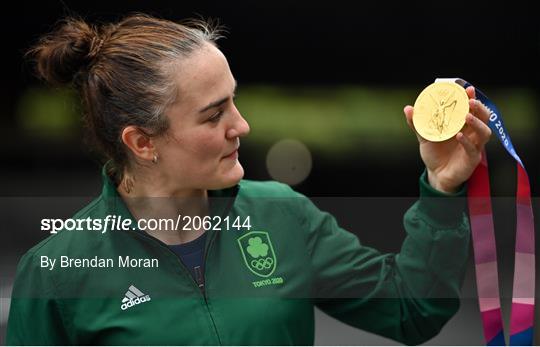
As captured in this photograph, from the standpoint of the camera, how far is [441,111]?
1.36 m

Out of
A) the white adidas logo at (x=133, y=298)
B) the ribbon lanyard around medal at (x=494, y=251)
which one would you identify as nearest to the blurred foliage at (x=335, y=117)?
the white adidas logo at (x=133, y=298)

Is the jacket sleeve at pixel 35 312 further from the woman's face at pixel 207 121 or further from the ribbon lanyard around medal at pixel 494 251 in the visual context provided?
the ribbon lanyard around medal at pixel 494 251

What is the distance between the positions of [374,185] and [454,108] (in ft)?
3.24

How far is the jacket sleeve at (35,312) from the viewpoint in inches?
63.1

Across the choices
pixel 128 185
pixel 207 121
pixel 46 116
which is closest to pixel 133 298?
pixel 128 185

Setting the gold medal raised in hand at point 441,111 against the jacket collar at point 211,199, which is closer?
the gold medal raised in hand at point 441,111

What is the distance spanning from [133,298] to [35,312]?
0.21 metres

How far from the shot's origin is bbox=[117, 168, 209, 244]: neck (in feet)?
5.52

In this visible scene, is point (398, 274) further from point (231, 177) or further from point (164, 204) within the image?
point (164, 204)

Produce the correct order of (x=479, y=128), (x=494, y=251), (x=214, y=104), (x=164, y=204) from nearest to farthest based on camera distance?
1. (x=479, y=128)
2. (x=494, y=251)
3. (x=214, y=104)
4. (x=164, y=204)

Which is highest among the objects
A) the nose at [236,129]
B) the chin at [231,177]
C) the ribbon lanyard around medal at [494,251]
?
the nose at [236,129]

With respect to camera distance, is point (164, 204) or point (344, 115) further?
point (344, 115)

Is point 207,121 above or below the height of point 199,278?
above

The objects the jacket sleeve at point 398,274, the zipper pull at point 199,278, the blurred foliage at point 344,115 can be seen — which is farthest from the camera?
the blurred foliage at point 344,115
